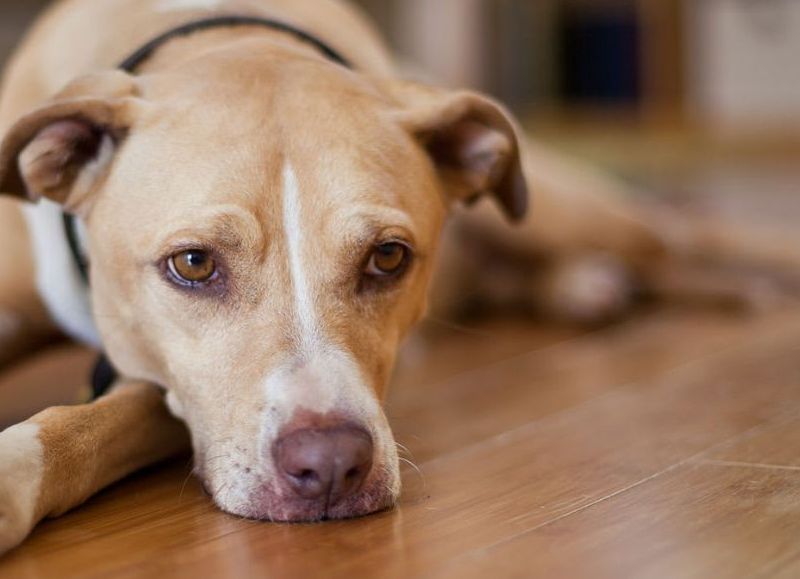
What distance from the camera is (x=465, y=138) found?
2.57 meters

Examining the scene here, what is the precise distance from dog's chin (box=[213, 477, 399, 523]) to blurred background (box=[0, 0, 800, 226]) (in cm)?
653

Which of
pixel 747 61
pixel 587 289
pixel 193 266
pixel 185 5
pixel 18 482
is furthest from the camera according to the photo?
pixel 747 61

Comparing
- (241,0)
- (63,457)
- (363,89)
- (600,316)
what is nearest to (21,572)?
(63,457)

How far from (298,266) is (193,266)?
185 millimetres

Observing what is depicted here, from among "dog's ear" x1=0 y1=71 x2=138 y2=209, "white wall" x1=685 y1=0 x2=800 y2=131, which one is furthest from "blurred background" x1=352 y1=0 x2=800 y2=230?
"dog's ear" x1=0 y1=71 x2=138 y2=209

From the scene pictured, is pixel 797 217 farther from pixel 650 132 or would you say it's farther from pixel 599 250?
pixel 650 132

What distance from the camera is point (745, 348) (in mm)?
3342

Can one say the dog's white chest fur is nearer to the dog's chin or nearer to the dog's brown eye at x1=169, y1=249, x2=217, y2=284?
the dog's brown eye at x1=169, y1=249, x2=217, y2=284

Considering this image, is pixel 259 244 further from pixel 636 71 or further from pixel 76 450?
pixel 636 71

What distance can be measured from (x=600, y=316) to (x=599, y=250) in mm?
242

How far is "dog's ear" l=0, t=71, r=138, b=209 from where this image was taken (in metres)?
2.18

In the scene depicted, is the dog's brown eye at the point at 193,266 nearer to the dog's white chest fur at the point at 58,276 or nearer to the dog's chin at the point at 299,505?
the dog's chin at the point at 299,505

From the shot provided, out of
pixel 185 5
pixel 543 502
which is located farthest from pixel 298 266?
pixel 185 5

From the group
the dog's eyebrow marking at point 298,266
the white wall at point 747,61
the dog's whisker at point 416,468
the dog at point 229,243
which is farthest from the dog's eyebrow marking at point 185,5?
the white wall at point 747,61
